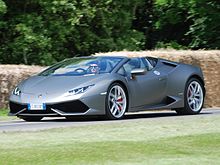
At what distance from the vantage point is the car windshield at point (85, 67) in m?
14.6

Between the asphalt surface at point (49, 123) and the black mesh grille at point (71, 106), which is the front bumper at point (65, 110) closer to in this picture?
the black mesh grille at point (71, 106)

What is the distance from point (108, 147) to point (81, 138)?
1.04 metres

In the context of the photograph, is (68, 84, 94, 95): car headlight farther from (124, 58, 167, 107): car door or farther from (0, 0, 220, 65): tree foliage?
(0, 0, 220, 65): tree foliage

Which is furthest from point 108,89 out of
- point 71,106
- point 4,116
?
point 4,116

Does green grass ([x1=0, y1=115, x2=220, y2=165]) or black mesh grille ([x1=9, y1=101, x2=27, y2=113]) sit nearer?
green grass ([x1=0, y1=115, x2=220, y2=165])

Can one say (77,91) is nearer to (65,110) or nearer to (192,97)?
(65,110)

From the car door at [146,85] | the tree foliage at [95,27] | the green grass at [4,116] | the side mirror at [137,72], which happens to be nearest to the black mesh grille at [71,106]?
the car door at [146,85]

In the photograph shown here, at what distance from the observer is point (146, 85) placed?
15.2m

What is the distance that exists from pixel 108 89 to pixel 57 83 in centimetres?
93

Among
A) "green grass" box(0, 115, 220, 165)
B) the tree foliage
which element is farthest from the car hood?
the tree foliage

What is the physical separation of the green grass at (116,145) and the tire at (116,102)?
2172 millimetres

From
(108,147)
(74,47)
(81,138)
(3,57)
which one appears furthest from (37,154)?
(74,47)

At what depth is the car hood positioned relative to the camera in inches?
548

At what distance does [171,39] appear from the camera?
34.1 metres
